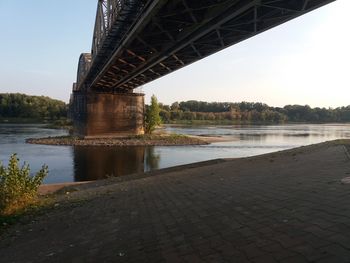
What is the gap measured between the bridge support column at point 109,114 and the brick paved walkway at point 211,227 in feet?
163

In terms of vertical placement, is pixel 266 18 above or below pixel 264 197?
above

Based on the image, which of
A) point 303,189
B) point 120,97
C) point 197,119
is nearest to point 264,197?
point 303,189

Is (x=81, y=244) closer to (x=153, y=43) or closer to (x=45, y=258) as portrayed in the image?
(x=45, y=258)

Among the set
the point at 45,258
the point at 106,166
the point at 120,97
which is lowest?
the point at 106,166

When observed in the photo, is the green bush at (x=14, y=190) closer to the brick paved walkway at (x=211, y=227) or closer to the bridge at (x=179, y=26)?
the brick paved walkway at (x=211, y=227)

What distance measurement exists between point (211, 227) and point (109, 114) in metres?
55.3

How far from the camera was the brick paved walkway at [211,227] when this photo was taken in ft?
14.1

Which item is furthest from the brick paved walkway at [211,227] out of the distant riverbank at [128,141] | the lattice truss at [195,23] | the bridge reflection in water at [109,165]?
the distant riverbank at [128,141]

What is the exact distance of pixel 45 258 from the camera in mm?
5805

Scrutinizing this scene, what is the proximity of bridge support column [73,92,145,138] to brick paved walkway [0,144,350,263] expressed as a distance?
49726 mm

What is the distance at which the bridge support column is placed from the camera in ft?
190

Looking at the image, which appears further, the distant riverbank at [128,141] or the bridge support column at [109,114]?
the bridge support column at [109,114]

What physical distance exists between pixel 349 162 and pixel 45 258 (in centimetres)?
810

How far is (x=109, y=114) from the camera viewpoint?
59.5 metres
